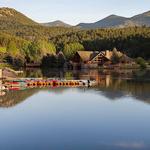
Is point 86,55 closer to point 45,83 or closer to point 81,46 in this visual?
point 81,46

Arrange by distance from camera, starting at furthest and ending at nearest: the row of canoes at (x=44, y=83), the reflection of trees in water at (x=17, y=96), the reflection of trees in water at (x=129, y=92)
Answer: the row of canoes at (x=44, y=83) → the reflection of trees in water at (x=129, y=92) → the reflection of trees in water at (x=17, y=96)

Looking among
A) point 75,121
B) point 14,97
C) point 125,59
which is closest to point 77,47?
point 125,59

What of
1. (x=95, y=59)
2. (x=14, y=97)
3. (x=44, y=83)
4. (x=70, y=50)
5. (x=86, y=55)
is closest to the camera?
(x=14, y=97)

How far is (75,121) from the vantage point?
56.2 feet

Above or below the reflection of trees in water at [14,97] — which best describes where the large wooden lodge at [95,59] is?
above

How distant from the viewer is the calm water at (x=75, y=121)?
1345 cm

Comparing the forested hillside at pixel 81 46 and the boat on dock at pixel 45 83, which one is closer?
the boat on dock at pixel 45 83

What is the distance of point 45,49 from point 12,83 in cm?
4060

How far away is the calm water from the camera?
13.4 m

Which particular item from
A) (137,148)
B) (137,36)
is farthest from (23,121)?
(137,36)

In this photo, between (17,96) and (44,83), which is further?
(44,83)

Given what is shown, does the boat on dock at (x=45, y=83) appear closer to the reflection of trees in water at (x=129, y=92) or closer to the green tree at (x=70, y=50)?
the reflection of trees in water at (x=129, y=92)

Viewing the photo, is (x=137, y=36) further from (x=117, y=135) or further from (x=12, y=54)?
(x=117, y=135)

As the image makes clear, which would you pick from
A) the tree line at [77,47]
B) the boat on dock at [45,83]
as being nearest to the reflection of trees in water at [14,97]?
the boat on dock at [45,83]
